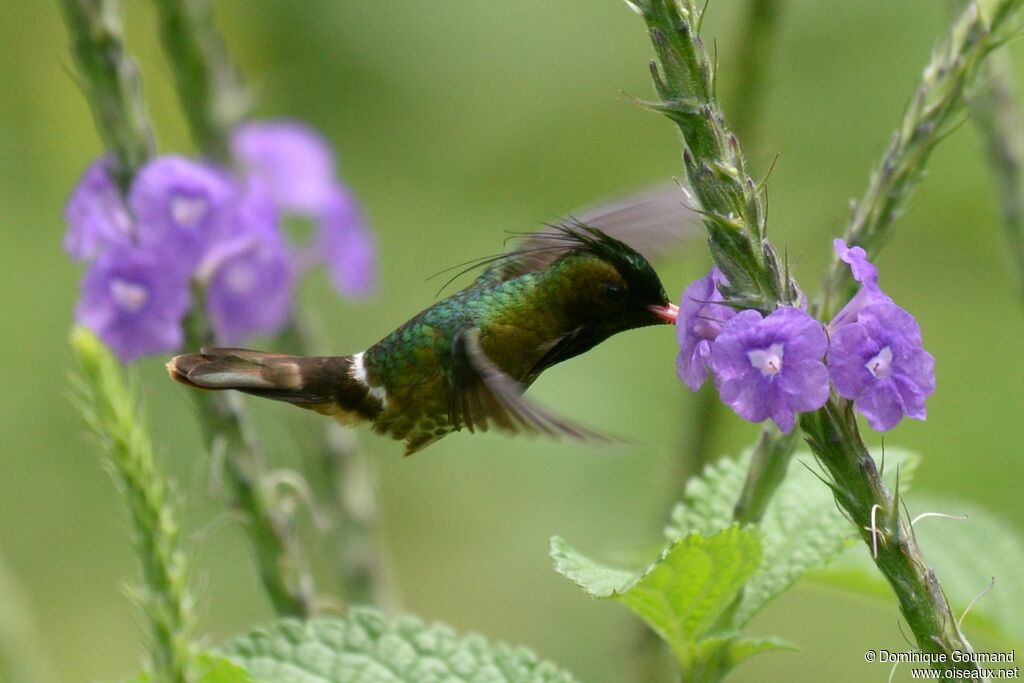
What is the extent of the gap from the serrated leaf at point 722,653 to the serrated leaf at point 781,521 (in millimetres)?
32

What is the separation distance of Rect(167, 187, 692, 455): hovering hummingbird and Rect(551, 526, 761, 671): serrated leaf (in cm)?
27

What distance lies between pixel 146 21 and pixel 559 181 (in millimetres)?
1934

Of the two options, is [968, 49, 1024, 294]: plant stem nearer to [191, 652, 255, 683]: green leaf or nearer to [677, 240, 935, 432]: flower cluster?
[677, 240, 935, 432]: flower cluster

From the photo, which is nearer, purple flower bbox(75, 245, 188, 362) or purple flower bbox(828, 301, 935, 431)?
purple flower bbox(828, 301, 935, 431)

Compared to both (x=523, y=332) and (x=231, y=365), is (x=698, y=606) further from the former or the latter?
(x=231, y=365)

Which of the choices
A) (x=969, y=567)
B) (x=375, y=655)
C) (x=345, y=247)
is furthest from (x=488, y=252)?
(x=375, y=655)

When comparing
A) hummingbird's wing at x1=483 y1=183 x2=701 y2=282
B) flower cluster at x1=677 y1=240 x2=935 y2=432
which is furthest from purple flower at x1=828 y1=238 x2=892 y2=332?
hummingbird's wing at x1=483 y1=183 x2=701 y2=282

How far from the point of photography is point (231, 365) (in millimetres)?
1926

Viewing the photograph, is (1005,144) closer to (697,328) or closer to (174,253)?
(697,328)

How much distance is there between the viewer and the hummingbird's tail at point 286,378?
6.07 ft

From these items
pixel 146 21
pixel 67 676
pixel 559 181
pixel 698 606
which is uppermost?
pixel 146 21

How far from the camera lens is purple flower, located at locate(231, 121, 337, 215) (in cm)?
306

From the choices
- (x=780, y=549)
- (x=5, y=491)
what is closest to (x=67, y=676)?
(x=5, y=491)

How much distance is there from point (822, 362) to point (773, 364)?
84mm
